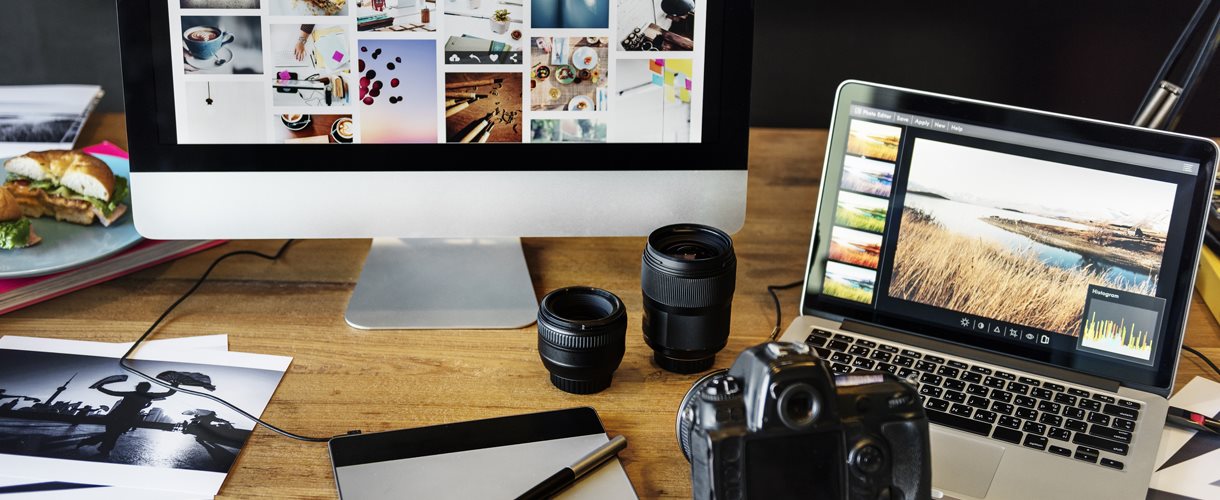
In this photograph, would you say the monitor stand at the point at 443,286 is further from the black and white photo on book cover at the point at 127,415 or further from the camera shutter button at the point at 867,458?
the camera shutter button at the point at 867,458

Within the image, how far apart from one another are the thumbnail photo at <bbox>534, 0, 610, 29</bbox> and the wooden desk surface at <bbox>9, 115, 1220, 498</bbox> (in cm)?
31

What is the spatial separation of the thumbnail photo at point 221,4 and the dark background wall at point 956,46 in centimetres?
120

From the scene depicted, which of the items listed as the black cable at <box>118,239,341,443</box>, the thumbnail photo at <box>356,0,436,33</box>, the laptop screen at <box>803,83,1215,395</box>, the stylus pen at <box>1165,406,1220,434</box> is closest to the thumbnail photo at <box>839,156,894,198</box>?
the laptop screen at <box>803,83,1215,395</box>

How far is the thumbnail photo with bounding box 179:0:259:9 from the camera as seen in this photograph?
35.1 inches

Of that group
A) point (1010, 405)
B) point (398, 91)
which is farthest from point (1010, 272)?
point (398, 91)

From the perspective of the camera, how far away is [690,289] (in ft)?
2.86

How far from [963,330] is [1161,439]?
0.62ft

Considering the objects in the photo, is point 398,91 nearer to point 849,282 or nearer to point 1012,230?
point 849,282

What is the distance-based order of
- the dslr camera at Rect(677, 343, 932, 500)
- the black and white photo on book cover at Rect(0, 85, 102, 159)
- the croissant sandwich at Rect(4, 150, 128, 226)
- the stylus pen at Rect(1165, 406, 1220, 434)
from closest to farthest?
the dslr camera at Rect(677, 343, 932, 500) < the stylus pen at Rect(1165, 406, 1220, 434) < the croissant sandwich at Rect(4, 150, 128, 226) < the black and white photo on book cover at Rect(0, 85, 102, 159)

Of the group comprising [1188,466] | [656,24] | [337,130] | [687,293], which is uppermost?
[656,24]

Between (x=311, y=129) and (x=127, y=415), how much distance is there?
31 centimetres

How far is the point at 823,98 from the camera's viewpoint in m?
2.01

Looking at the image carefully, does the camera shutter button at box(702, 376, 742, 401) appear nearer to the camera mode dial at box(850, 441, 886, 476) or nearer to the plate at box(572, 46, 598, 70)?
the camera mode dial at box(850, 441, 886, 476)

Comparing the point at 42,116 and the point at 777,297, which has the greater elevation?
the point at 42,116
